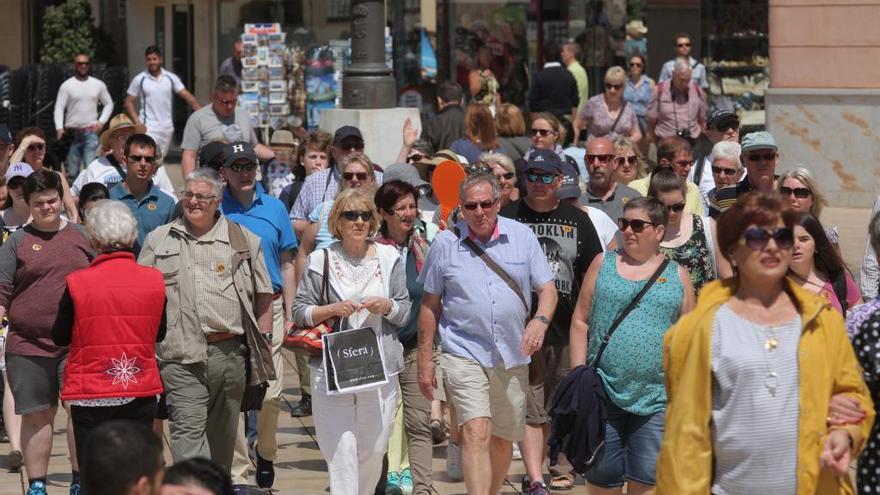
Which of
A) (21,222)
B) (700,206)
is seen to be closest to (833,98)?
(700,206)

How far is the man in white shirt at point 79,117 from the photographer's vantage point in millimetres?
20703

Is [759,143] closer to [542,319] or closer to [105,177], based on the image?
[542,319]

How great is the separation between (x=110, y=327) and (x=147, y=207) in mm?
2359

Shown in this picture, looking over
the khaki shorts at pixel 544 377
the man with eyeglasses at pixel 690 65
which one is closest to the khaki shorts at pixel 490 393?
the khaki shorts at pixel 544 377

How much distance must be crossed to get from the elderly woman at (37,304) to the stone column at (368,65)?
727 centimetres

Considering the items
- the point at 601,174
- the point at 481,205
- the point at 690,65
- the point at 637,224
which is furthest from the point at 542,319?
the point at 690,65

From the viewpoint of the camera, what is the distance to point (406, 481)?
9367 mm

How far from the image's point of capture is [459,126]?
14172 mm

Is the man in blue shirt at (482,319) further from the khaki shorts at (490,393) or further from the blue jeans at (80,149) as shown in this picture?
the blue jeans at (80,149)

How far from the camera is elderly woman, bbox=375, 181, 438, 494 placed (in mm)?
8969

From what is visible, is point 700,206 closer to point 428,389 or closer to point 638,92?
point 428,389

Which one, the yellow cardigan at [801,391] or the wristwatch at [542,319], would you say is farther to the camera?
the wristwatch at [542,319]

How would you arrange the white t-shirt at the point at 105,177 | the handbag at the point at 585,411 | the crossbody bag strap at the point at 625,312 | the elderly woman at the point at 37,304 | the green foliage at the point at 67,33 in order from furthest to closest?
the green foliage at the point at 67,33
the white t-shirt at the point at 105,177
the elderly woman at the point at 37,304
the crossbody bag strap at the point at 625,312
the handbag at the point at 585,411

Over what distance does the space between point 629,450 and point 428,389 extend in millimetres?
1325
